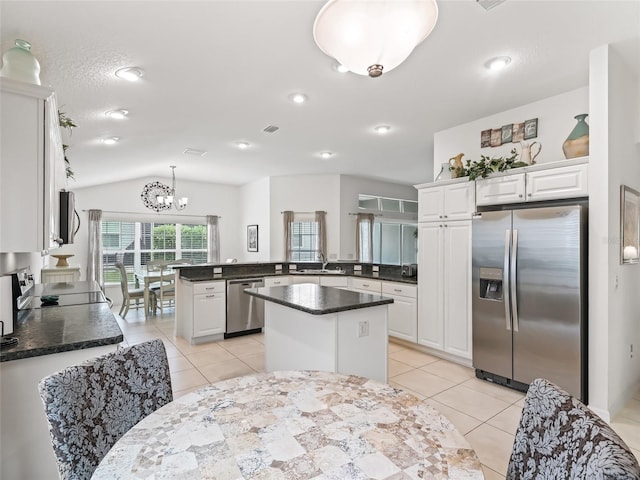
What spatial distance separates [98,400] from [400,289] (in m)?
3.61

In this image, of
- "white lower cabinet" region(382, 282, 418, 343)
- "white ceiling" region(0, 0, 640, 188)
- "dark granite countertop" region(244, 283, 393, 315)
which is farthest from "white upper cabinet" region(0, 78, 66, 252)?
"white lower cabinet" region(382, 282, 418, 343)

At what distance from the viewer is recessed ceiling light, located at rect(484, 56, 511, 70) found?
2547 mm

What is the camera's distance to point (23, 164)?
4.97ft

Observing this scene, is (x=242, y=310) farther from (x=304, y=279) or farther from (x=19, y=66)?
(x=19, y=66)

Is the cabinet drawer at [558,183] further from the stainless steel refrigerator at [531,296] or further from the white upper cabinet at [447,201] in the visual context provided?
the white upper cabinet at [447,201]

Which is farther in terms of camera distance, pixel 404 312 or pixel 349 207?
pixel 349 207

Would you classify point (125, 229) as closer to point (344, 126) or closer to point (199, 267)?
point (199, 267)

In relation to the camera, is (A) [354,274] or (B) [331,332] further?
A: (A) [354,274]

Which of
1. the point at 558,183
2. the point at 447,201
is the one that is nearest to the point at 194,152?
the point at 447,201

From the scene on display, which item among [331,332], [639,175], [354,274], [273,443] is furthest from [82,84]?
[639,175]

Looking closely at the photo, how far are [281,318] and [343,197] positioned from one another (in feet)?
13.8

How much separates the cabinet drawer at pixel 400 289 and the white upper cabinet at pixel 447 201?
854 mm

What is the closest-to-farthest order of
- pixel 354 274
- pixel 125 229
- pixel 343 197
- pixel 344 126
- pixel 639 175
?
pixel 639 175 < pixel 344 126 < pixel 354 274 < pixel 343 197 < pixel 125 229

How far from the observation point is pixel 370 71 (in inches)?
49.9
